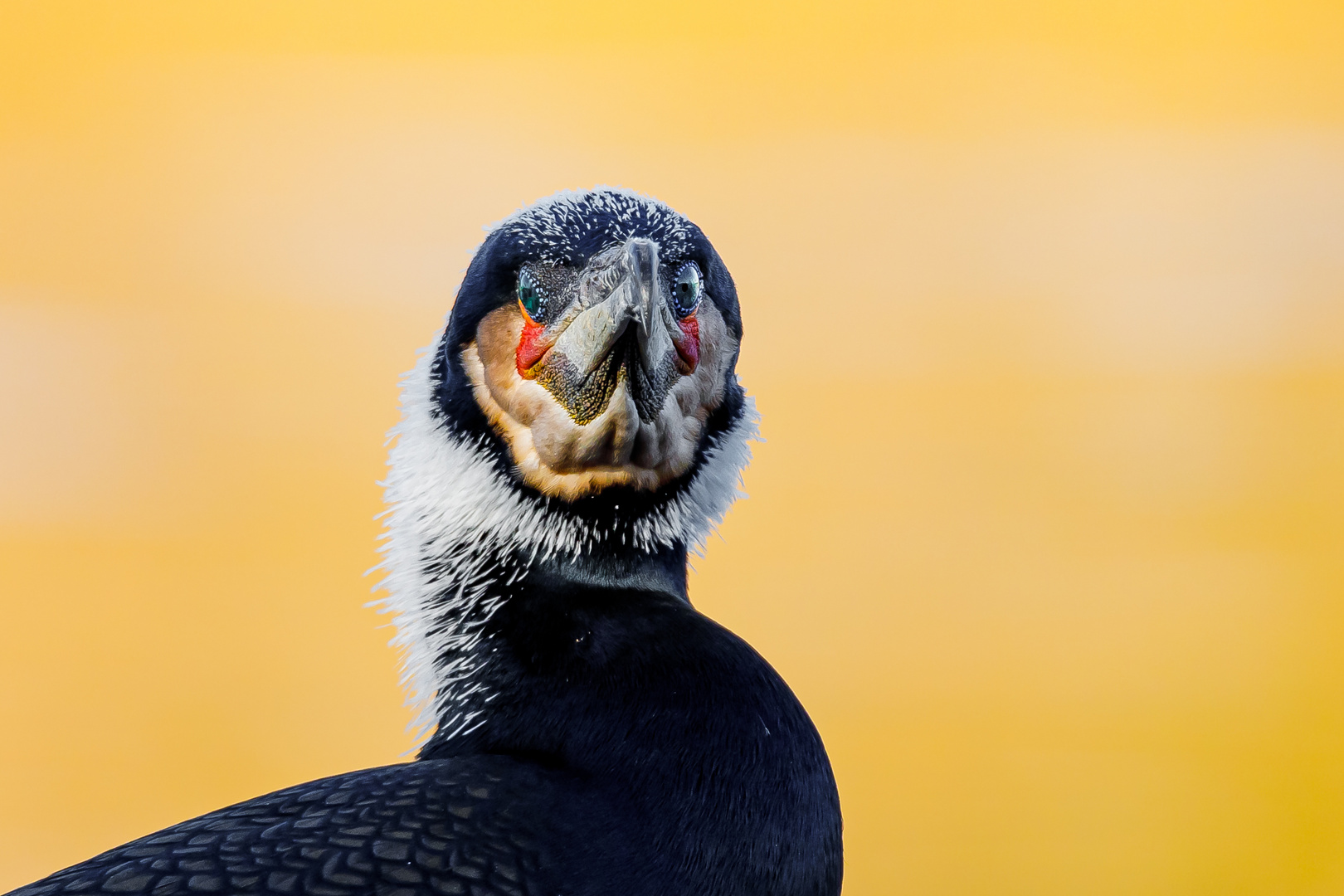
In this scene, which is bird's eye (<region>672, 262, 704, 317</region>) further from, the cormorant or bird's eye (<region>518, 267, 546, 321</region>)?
bird's eye (<region>518, 267, 546, 321</region>)

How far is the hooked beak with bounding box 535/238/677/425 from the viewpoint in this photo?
2.67ft

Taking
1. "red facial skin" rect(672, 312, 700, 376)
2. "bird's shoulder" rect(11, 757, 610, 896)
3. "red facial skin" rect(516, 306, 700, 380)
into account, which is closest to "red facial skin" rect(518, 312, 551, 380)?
"red facial skin" rect(516, 306, 700, 380)

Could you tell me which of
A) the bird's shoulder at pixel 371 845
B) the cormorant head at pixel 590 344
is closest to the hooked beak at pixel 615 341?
the cormorant head at pixel 590 344

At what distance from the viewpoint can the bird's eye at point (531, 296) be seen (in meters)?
0.88

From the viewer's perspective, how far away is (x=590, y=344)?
0.83m

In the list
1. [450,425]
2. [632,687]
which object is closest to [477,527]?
[450,425]

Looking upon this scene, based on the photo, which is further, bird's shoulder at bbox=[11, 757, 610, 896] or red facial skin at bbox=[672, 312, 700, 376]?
red facial skin at bbox=[672, 312, 700, 376]

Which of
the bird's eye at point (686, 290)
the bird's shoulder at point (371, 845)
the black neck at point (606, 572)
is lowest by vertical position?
the bird's shoulder at point (371, 845)

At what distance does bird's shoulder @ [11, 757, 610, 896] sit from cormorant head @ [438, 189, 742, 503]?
237 millimetres

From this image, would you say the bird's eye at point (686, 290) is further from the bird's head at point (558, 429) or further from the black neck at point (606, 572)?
the black neck at point (606, 572)

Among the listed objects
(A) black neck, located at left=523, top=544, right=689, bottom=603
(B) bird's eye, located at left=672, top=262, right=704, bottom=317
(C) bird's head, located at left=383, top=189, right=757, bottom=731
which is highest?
(B) bird's eye, located at left=672, top=262, right=704, bottom=317

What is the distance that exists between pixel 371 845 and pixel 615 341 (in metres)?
0.38

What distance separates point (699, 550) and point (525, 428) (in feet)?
0.70

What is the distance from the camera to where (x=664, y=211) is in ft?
3.06
